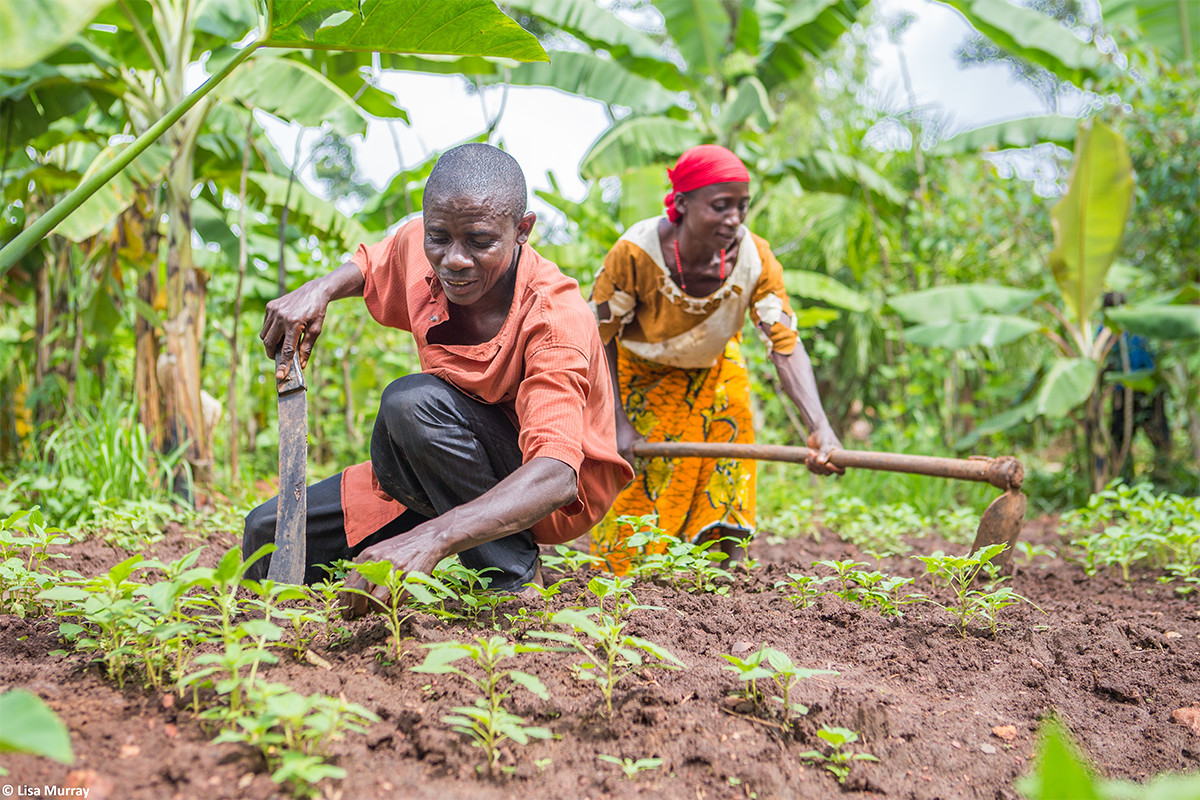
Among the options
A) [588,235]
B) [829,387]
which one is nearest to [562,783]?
→ [588,235]

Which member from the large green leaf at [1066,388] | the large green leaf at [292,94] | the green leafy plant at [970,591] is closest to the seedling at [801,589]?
the green leafy plant at [970,591]

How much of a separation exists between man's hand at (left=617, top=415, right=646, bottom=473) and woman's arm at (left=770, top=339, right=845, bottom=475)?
0.63 metres

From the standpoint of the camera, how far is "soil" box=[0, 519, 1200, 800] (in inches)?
50.4

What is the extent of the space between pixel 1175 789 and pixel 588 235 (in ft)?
17.5

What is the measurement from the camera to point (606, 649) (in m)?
1.70

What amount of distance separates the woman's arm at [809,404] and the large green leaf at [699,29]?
4.10 meters

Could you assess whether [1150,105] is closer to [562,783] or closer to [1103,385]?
[1103,385]

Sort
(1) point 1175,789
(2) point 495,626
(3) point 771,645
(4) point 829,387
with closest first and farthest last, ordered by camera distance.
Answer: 1. (1) point 1175,789
2. (2) point 495,626
3. (3) point 771,645
4. (4) point 829,387

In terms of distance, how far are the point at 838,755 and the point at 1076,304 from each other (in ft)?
15.6

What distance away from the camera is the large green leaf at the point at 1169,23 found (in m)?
6.13

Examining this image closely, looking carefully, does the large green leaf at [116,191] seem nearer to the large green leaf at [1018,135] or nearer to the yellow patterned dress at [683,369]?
the yellow patterned dress at [683,369]

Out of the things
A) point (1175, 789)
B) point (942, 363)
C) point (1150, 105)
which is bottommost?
point (942, 363)

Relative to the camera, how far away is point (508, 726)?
4.22ft

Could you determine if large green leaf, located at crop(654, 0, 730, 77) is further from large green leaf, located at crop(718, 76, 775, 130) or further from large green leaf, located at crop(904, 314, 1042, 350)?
large green leaf, located at crop(904, 314, 1042, 350)
